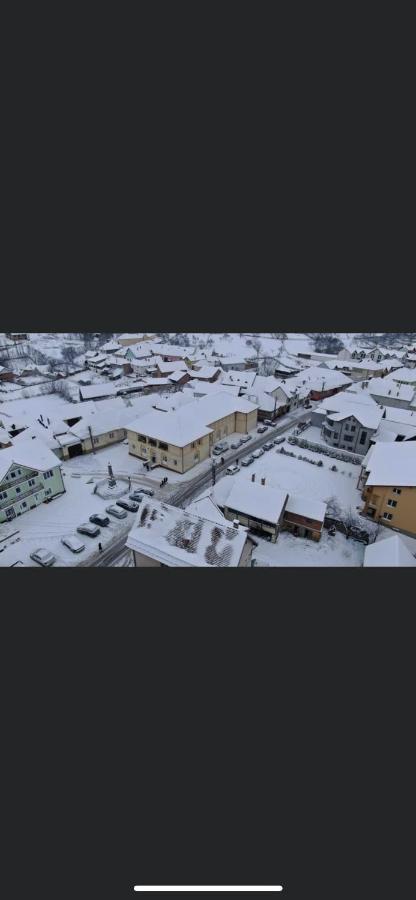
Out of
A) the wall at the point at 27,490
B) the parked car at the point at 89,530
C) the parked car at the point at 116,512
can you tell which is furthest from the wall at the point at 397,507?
the wall at the point at 27,490

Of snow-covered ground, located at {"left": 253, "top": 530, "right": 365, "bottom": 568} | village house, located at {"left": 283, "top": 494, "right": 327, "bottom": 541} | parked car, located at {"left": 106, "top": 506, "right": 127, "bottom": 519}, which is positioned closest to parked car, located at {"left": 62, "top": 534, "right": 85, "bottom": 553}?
parked car, located at {"left": 106, "top": 506, "right": 127, "bottom": 519}

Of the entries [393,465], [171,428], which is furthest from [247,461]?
[393,465]

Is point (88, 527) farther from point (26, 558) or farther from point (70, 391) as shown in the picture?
point (70, 391)

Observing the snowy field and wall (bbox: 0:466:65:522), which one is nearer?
the snowy field

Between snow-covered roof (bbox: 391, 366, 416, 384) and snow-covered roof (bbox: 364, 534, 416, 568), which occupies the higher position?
snow-covered roof (bbox: 391, 366, 416, 384)

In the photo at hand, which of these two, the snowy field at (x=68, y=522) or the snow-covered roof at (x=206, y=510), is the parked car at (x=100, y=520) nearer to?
the snowy field at (x=68, y=522)
